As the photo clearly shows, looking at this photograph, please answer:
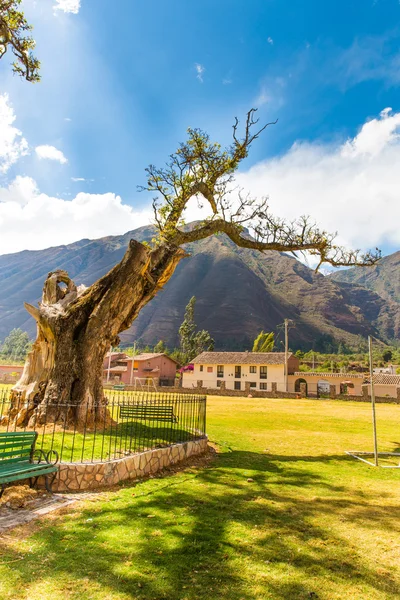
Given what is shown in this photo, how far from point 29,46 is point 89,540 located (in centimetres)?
1265

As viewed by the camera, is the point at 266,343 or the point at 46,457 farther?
the point at 266,343

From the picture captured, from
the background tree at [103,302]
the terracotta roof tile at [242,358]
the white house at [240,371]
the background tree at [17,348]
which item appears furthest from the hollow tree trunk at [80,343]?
the background tree at [17,348]

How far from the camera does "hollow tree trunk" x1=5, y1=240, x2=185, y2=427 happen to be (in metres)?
10.7

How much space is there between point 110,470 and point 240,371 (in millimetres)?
46866

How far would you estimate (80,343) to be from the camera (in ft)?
37.2

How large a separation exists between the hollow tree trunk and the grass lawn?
4476 mm

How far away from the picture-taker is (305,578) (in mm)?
3670

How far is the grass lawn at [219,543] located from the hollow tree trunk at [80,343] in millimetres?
4476

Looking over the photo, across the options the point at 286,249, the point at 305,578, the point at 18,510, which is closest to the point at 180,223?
the point at 286,249

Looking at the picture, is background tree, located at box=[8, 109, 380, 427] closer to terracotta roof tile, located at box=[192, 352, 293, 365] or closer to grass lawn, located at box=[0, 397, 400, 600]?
grass lawn, located at box=[0, 397, 400, 600]

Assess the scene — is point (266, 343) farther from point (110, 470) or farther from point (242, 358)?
point (110, 470)

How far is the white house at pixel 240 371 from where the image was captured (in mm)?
50056

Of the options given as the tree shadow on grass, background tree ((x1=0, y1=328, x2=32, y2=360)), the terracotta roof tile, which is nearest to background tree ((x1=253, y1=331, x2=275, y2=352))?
the terracotta roof tile

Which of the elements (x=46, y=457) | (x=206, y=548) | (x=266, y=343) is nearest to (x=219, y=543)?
(x=206, y=548)
